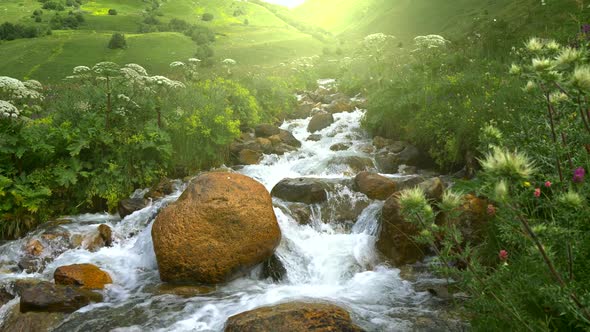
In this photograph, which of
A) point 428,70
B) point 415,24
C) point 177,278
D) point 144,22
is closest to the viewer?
point 177,278

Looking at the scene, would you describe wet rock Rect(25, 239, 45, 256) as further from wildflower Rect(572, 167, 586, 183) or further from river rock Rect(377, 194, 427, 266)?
wildflower Rect(572, 167, 586, 183)

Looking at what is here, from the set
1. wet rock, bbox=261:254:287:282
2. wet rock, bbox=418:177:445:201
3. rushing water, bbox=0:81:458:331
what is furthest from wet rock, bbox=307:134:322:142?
wet rock, bbox=261:254:287:282

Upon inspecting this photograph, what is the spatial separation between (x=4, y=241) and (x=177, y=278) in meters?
4.02

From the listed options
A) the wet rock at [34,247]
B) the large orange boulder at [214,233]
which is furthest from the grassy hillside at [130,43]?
the large orange boulder at [214,233]

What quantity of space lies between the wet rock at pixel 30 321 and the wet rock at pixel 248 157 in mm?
7294

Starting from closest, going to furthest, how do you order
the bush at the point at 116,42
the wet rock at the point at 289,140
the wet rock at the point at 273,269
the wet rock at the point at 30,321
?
the wet rock at the point at 30,321, the wet rock at the point at 273,269, the wet rock at the point at 289,140, the bush at the point at 116,42

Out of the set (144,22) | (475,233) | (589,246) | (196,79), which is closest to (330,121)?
(196,79)

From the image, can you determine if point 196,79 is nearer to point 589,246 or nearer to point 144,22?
point 589,246

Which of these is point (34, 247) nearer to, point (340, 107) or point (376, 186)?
point (376, 186)

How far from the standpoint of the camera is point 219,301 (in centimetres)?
607

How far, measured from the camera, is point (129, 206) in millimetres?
9070

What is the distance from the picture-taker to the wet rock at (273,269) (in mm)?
7047

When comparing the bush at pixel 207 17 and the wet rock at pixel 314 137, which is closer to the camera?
the wet rock at pixel 314 137

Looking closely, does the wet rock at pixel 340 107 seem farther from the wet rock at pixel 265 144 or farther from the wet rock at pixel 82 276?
the wet rock at pixel 82 276
